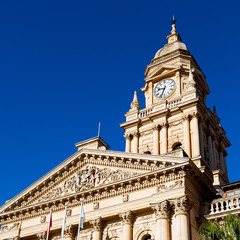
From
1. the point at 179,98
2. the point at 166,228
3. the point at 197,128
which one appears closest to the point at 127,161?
the point at 166,228

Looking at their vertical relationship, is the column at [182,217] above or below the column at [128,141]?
below

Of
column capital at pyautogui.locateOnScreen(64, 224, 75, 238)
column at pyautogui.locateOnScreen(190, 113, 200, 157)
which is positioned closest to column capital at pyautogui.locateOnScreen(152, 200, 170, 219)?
column capital at pyautogui.locateOnScreen(64, 224, 75, 238)

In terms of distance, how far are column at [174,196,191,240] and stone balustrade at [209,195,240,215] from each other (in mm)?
1958

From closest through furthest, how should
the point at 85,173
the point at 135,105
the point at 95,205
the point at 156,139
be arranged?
the point at 95,205, the point at 85,173, the point at 156,139, the point at 135,105

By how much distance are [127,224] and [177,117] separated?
17147 mm

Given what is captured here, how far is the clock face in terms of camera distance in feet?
150

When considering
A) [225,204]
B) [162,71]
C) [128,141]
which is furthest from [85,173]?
[162,71]

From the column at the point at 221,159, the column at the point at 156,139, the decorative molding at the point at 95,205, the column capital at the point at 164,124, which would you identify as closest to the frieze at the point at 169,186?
the decorative molding at the point at 95,205

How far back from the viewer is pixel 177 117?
4231cm

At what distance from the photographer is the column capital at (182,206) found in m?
25.9

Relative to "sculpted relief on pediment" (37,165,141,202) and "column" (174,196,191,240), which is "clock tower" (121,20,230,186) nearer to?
"sculpted relief on pediment" (37,165,141,202)

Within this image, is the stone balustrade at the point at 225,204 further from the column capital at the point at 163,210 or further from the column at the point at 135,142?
the column at the point at 135,142

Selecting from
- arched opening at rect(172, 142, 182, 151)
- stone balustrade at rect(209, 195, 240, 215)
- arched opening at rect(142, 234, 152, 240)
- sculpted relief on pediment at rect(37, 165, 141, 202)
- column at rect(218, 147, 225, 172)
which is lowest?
arched opening at rect(142, 234, 152, 240)

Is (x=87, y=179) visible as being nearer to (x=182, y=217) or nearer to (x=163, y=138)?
(x=182, y=217)
